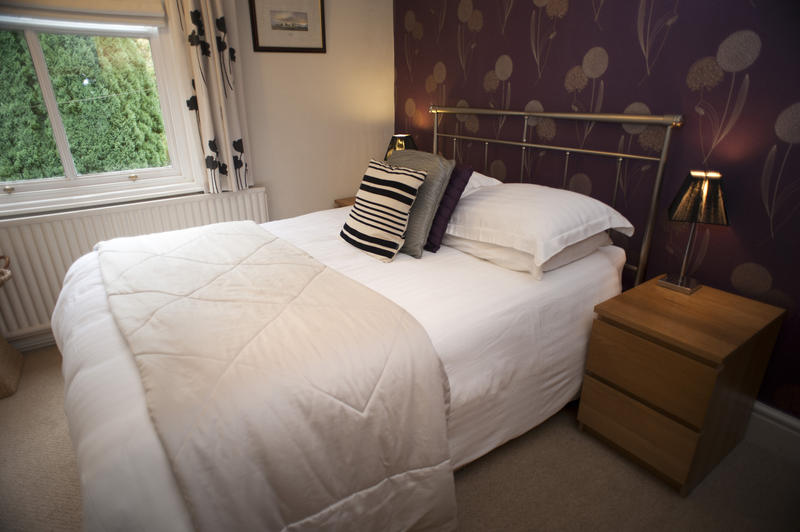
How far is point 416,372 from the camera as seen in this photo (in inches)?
48.9

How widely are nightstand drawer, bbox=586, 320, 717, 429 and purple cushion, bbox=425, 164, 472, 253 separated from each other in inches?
30.0

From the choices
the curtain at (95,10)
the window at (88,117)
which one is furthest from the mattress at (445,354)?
the curtain at (95,10)

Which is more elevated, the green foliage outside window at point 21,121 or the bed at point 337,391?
the green foliage outside window at point 21,121

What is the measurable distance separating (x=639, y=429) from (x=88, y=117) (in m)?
3.22

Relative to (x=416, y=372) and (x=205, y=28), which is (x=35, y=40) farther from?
(x=416, y=372)

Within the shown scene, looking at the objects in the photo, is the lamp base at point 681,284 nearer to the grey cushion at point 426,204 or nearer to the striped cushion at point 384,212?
the grey cushion at point 426,204

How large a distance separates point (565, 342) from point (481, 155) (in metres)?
1.47

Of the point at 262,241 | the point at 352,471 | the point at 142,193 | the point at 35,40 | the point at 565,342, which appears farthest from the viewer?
the point at 142,193

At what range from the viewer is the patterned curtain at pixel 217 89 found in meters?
2.45

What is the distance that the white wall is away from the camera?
2910 mm

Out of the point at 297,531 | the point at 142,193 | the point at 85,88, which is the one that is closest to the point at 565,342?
the point at 297,531

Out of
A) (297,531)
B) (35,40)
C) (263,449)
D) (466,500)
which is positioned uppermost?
(35,40)

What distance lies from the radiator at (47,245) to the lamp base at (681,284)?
8.79 feet

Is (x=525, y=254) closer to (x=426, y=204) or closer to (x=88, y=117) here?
(x=426, y=204)
